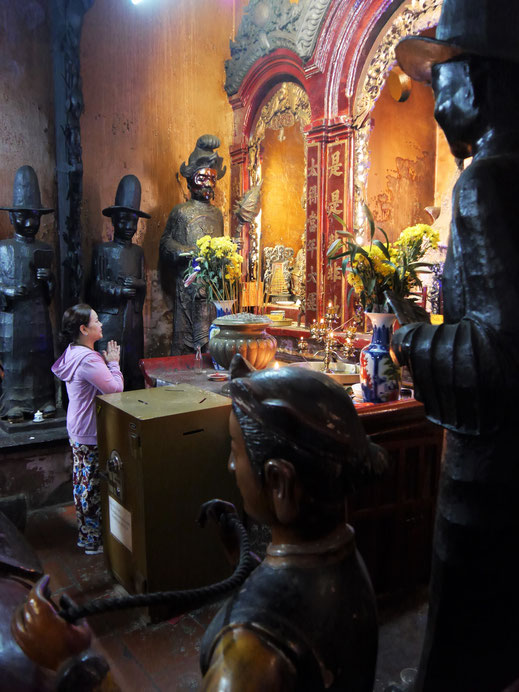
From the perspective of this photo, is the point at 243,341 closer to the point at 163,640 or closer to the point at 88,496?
the point at 88,496

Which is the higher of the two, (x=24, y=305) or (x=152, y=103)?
(x=152, y=103)

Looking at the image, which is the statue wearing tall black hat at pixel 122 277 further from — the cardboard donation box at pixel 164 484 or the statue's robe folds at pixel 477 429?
the statue's robe folds at pixel 477 429

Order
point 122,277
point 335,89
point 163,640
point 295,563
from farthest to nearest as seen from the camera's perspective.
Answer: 1. point 122,277
2. point 335,89
3. point 163,640
4. point 295,563

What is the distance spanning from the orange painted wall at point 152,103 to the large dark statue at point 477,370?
17.4 ft

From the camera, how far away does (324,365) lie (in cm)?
307

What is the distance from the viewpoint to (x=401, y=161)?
19.7ft

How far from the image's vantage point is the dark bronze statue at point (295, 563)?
81 centimetres

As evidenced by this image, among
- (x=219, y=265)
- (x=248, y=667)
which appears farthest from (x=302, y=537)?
(x=219, y=265)

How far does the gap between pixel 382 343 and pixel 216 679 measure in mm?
1721

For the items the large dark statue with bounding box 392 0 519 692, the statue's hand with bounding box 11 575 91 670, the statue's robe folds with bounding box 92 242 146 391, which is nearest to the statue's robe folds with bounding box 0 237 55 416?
the statue's robe folds with bounding box 92 242 146 391

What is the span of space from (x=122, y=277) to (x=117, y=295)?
0.21 meters

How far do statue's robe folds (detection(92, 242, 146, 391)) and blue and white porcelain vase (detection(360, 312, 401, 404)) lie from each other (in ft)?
12.1

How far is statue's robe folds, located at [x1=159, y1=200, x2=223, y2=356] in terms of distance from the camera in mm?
6082

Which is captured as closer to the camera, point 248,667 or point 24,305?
point 248,667
